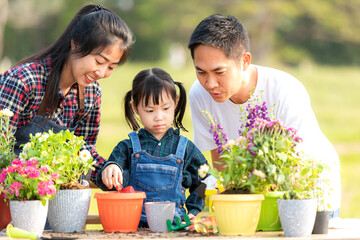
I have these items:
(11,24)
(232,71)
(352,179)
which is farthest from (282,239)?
(11,24)

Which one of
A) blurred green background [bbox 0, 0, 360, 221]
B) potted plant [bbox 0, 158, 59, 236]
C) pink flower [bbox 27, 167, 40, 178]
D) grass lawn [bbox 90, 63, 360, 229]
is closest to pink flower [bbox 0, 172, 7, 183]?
potted plant [bbox 0, 158, 59, 236]

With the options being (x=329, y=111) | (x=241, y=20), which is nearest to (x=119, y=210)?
(x=329, y=111)

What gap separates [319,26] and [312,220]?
2660 centimetres

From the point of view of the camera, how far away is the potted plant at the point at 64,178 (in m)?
2.12

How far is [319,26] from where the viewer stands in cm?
2734

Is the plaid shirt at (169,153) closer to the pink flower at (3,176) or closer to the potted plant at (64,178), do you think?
the potted plant at (64,178)

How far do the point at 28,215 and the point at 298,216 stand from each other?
95 cm

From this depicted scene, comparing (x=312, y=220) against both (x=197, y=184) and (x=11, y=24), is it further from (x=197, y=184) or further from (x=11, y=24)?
(x=11, y=24)

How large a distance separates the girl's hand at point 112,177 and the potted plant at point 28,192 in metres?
0.36

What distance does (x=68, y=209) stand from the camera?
7.00ft

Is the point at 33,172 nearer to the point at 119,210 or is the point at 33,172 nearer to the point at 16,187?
the point at 16,187

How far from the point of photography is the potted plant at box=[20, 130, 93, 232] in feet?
6.96

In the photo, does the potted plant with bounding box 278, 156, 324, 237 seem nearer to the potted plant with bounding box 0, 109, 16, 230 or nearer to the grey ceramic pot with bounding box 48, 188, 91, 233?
the grey ceramic pot with bounding box 48, 188, 91, 233

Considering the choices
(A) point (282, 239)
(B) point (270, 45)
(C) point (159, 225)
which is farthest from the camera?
(B) point (270, 45)
